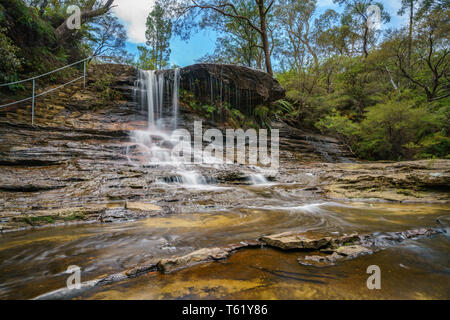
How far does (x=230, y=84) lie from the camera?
11.5 m

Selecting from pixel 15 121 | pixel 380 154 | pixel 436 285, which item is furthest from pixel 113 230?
pixel 380 154

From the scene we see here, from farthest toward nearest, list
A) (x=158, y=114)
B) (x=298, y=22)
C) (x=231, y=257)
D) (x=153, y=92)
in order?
(x=298, y=22), (x=153, y=92), (x=158, y=114), (x=231, y=257)

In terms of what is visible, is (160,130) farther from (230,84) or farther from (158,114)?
(230,84)

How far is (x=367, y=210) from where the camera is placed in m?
3.51

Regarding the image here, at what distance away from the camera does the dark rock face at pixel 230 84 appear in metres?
11.0

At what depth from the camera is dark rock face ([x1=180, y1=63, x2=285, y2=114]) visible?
11.0 m

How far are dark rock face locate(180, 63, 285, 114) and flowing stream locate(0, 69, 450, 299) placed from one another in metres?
8.50

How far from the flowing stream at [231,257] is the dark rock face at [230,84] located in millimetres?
8499

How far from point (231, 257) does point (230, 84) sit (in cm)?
1100

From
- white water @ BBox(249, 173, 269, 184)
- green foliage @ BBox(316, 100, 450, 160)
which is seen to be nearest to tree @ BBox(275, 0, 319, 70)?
green foliage @ BBox(316, 100, 450, 160)

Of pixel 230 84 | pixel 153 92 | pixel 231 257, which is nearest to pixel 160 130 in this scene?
pixel 153 92

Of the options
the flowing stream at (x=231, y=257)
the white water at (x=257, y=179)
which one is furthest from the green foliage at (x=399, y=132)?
the white water at (x=257, y=179)

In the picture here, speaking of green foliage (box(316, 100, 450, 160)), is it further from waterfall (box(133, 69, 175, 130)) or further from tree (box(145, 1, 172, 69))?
tree (box(145, 1, 172, 69))
